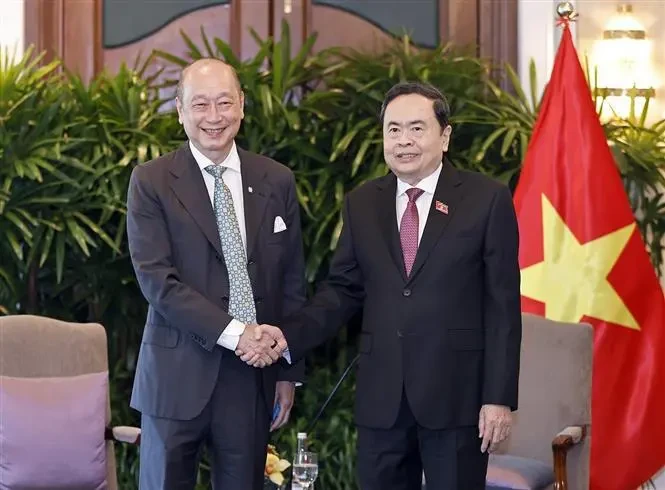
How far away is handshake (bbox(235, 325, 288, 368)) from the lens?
2857 millimetres

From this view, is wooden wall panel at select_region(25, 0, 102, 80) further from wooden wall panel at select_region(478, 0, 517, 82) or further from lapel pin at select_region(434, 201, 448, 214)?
lapel pin at select_region(434, 201, 448, 214)

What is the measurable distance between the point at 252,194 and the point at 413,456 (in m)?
0.79

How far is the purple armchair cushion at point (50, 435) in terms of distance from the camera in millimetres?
3668

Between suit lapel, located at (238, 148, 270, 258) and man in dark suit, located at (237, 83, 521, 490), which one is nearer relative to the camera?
man in dark suit, located at (237, 83, 521, 490)

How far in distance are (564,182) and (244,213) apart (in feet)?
5.98

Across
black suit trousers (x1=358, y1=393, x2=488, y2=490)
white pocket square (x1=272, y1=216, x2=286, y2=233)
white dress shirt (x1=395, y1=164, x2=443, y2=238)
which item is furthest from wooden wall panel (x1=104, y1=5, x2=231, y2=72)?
black suit trousers (x1=358, y1=393, x2=488, y2=490)

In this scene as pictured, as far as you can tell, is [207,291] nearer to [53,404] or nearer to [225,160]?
[225,160]

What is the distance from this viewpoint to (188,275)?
2949mm

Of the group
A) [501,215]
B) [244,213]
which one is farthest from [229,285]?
[501,215]

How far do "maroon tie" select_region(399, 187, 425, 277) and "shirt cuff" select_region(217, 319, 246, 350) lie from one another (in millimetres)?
439

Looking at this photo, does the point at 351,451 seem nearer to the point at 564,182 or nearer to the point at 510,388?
the point at 564,182

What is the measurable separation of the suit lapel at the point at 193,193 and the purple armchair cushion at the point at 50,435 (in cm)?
108

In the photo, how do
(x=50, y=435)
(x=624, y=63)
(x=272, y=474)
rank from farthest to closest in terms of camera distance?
(x=624, y=63), (x=50, y=435), (x=272, y=474)

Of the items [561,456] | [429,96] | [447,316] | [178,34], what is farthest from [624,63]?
[447,316]
